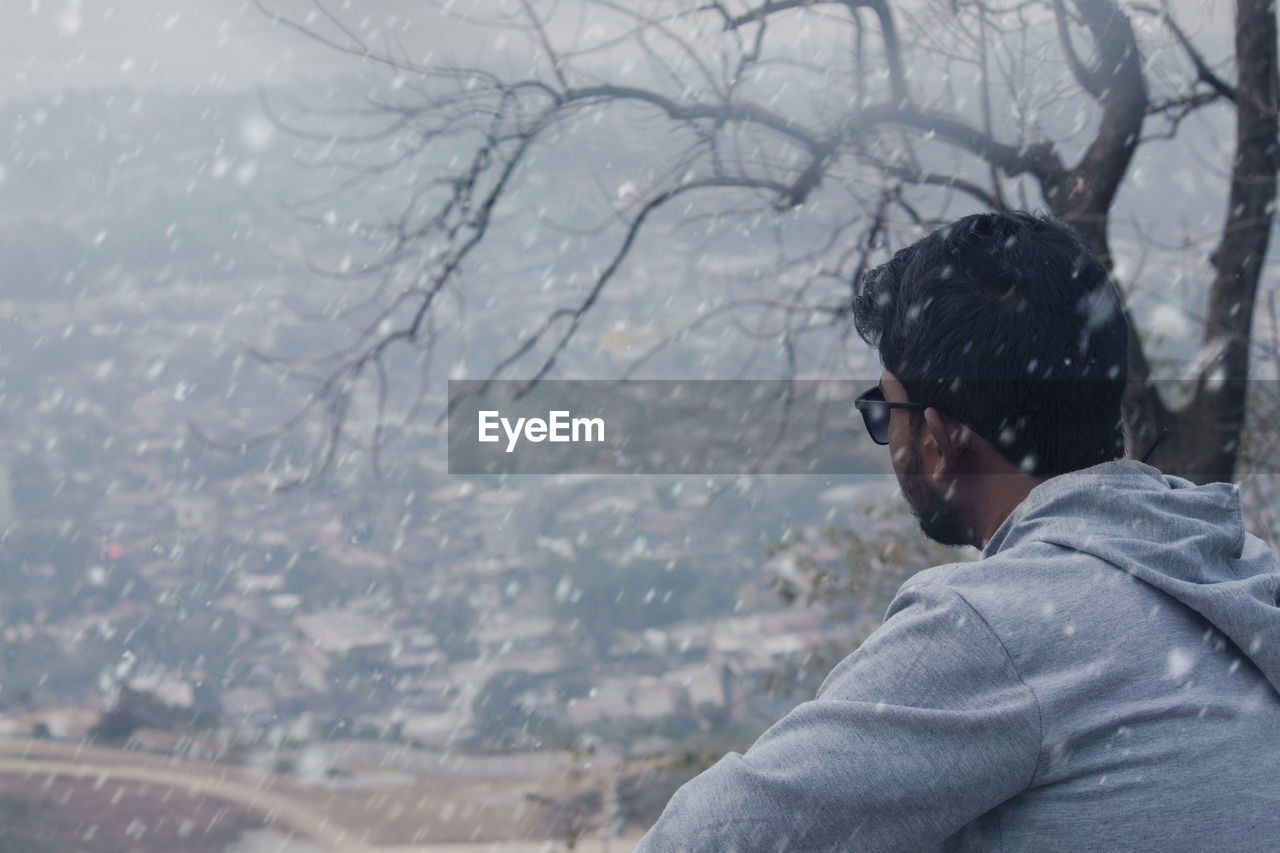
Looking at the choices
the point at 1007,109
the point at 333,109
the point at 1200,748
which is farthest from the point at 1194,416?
the point at 333,109

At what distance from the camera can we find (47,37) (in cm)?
321

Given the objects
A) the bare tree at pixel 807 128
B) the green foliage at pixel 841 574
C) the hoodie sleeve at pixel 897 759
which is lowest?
the green foliage at pixel 841 574

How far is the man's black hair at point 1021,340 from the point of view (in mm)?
929

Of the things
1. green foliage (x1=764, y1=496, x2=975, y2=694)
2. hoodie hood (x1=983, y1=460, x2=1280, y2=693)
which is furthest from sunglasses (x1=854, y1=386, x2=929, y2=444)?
green foliage (x1=764, y1=496, x2=975, y2=694)

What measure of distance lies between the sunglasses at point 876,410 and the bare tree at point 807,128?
1548 millimetres

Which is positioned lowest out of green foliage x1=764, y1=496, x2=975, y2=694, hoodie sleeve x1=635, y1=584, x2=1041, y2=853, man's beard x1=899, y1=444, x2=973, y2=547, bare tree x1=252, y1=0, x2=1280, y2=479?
green foliage x1=764, y1=496, x2=975, y2=694

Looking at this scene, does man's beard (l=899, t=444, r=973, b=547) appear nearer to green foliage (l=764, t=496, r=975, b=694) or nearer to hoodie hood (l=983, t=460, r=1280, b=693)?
hoodie hood (l=983, t=460, r=1280, b=693)

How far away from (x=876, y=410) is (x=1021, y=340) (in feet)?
0.72

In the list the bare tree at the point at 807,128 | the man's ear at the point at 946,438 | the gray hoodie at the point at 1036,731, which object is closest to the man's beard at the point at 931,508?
the man's ear at the point at 946,438

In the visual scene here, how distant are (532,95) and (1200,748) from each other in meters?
2.50

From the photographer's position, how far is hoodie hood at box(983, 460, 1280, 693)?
0.75 metres

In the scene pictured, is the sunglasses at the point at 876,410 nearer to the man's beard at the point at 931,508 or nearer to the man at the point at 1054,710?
the man's beard at the point at 931,508

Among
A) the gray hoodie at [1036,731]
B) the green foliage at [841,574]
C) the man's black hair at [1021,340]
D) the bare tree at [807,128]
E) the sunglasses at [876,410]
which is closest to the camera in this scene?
the gray hoodie at [1036,731]

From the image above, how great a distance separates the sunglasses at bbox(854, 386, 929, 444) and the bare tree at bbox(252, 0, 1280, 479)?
155 cm
